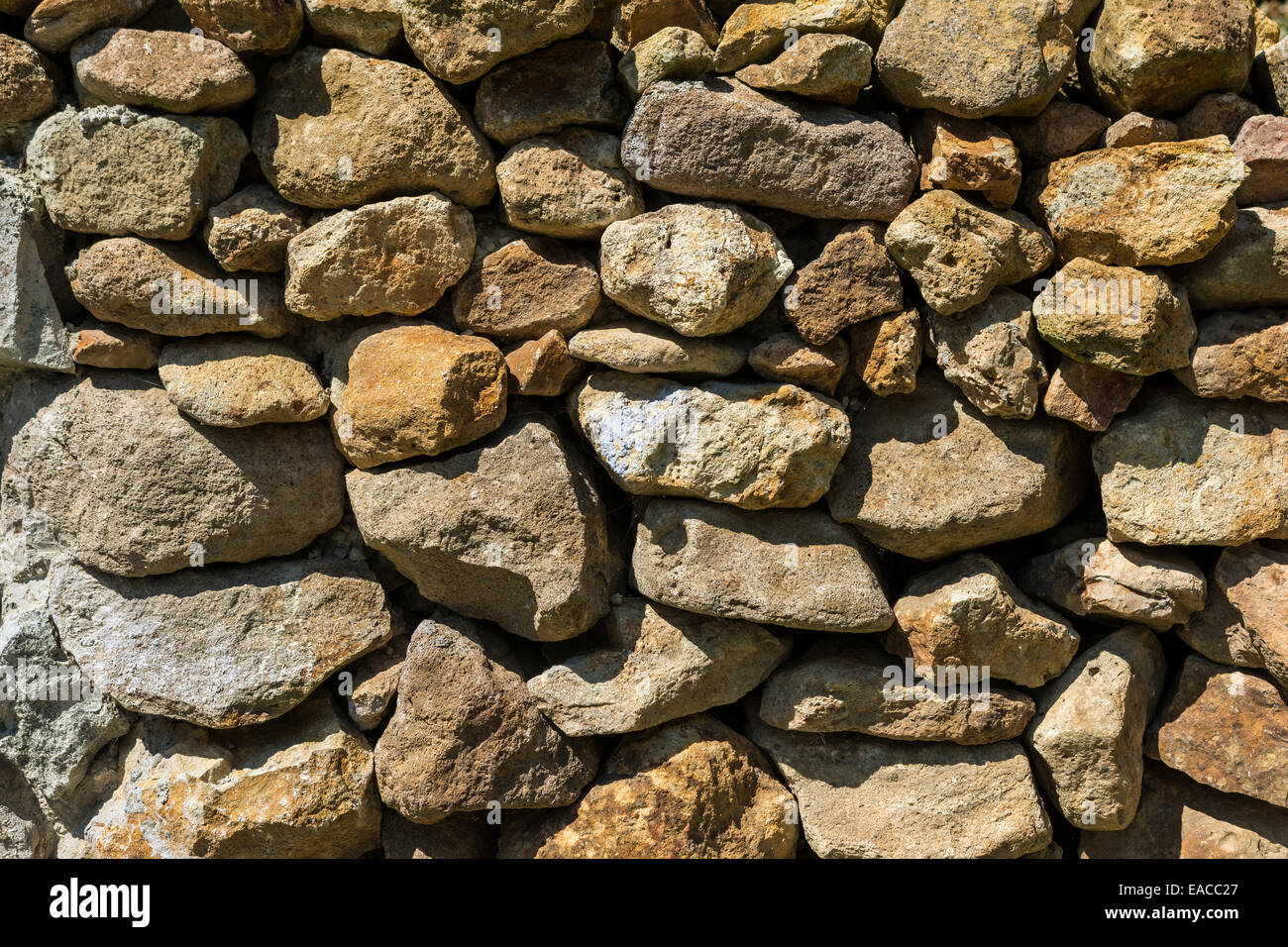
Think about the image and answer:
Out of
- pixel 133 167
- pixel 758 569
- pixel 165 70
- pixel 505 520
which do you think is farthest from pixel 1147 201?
pixel 133 167

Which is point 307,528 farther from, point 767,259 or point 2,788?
point 767,259

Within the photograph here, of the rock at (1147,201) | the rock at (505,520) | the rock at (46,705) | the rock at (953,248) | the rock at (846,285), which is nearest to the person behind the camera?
the rock at (1147,201)

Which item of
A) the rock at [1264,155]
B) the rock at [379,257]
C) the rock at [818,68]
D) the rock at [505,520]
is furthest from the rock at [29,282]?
the rock at [1264,155]

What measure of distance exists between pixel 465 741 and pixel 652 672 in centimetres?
74

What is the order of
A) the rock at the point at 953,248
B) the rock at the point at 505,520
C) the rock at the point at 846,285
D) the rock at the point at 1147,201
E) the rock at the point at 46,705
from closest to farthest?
the rock at the point at 1147,201 < the rock at the point at 953,248 < the rock at the point at 846,285 < the rock at the point at 505,520 < the rock at the point at 46,705

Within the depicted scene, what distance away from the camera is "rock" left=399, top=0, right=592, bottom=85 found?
137 inches

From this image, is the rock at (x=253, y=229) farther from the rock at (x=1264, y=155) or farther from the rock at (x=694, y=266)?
the rock at (x=1264, y=155)

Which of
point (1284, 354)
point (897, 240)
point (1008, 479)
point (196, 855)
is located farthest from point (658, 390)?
point (196, 855)

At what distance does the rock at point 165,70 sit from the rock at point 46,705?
201cm

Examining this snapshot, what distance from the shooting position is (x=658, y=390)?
12.2 ft

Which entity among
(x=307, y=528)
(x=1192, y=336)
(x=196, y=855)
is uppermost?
(x=1192, y=336)

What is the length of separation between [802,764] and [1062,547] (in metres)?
1.30

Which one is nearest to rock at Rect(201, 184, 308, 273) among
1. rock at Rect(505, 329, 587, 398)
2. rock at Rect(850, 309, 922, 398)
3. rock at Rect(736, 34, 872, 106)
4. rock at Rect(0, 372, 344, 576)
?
rock at Rect(0, 372, 344, 576)

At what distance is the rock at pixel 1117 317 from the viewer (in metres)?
3.50
